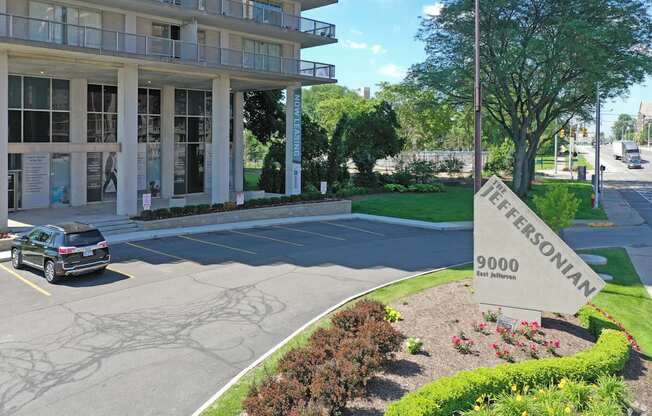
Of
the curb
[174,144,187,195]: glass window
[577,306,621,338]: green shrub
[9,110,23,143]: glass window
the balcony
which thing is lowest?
the curb

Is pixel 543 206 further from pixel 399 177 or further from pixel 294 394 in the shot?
pixel 399 177

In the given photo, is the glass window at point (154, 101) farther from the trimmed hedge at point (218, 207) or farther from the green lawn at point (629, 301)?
the green lawn at point (629, 301)

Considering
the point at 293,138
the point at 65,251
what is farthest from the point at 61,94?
the point at 65,251

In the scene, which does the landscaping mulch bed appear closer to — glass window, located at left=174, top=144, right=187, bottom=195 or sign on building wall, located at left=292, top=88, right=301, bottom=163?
sign on building wall, located at left=292, top=88, right=301, bottom=163

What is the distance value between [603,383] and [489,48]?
36.0 m

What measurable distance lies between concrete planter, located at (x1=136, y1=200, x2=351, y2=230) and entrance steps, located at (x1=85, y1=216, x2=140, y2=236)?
0.39 m

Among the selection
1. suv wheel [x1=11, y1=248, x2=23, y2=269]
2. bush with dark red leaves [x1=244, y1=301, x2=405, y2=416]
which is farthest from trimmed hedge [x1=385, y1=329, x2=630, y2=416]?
suv wheel [x1=11, y1=248, x2=23, y2=269]

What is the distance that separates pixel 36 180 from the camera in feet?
105

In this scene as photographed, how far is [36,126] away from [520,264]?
2750 cm

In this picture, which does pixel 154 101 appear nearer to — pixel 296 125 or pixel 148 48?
pixel 148 48

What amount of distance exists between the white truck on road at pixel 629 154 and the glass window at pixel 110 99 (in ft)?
261

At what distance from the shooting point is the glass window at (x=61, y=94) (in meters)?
32.2

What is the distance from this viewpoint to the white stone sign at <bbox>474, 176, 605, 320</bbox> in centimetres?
1203

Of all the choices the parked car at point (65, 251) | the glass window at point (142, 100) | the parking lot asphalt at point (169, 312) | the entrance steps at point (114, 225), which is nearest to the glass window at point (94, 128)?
the glass window at point (142, 100)
